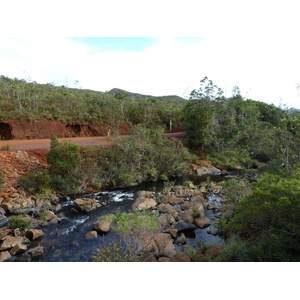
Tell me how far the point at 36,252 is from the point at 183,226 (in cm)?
431

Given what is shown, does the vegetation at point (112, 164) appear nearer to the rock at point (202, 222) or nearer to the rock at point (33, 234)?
the rock at point (33, 234)

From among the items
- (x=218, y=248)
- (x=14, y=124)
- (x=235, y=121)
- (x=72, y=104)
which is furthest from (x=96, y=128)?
(x=218, y=248)

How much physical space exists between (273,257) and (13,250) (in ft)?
20.3

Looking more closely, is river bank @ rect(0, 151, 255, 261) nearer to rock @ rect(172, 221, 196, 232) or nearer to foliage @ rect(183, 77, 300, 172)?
rock @ rect(172, 221, 196, 232)

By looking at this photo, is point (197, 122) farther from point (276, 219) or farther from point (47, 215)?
point (276, 219)

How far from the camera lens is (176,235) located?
281 inches

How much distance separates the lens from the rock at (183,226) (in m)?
7.49

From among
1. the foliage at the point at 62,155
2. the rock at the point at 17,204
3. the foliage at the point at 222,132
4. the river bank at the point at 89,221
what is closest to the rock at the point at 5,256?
the river bank at the point at 89,221

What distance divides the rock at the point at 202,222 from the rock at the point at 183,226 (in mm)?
259

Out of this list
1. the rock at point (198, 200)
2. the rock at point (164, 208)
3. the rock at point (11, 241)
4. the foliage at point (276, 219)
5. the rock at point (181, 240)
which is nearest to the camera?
the foliage at point (276, 219)

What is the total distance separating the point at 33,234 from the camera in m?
6.85

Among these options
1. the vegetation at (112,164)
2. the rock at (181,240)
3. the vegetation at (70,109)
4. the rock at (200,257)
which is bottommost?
the rock at (181,240)

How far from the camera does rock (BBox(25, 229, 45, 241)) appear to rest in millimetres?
6836
